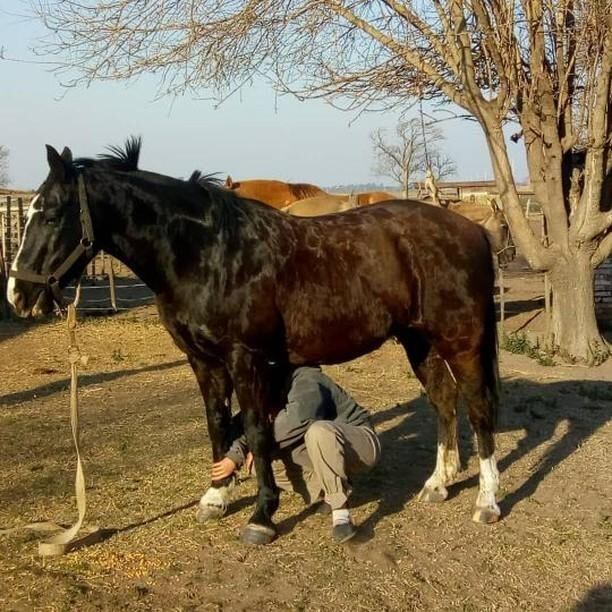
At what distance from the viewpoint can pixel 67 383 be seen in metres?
8.77

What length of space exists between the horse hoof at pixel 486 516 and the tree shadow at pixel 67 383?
501 cm

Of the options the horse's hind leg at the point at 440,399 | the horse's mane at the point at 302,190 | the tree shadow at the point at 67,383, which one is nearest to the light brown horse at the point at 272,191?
the horse's mane at the point at 302,190

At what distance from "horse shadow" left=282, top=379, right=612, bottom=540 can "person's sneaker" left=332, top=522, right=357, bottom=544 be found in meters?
0.15

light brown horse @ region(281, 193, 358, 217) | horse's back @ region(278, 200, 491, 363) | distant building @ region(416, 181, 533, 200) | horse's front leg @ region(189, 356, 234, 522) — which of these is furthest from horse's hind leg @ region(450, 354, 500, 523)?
distant building @ region(416, 181, 533, 200)

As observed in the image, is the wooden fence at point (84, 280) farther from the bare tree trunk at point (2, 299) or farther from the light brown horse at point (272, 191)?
the light brown horse at point (272, 191)

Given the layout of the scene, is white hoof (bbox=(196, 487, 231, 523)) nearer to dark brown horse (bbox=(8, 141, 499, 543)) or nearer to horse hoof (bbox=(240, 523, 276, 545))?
dark brown horse (bbox=(8, 141, 499, 543))

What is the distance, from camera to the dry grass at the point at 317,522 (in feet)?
12.1

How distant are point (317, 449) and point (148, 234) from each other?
4.67 feet

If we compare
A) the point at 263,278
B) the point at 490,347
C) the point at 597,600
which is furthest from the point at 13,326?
the point at 597,600

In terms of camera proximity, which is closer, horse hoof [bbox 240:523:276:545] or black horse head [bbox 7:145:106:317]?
black horse head [bbox 7:145:106:317]

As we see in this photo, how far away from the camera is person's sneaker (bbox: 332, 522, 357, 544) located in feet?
13.8

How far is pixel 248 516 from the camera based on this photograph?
183 inches

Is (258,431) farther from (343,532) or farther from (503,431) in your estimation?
(503,431)

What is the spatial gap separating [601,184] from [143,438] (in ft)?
19.1
